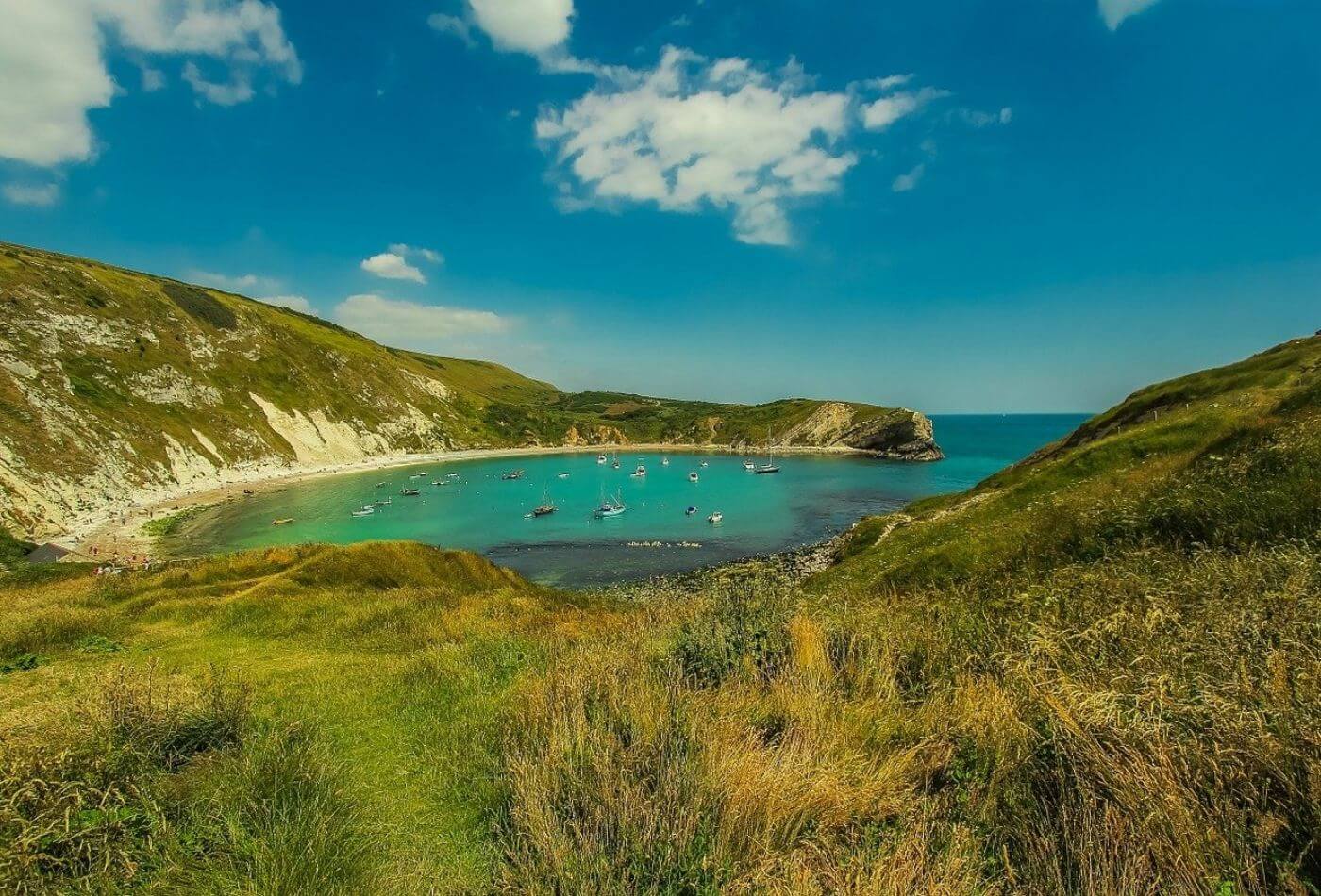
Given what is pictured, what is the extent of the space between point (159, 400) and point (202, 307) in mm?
60915

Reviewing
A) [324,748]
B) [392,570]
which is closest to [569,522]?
[392,570]

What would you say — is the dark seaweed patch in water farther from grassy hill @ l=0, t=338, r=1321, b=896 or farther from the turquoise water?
grassy hill @ l=0, t=338, r=1321, b=896

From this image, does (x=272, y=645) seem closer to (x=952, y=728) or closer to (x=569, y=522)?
(x=952, y=728)

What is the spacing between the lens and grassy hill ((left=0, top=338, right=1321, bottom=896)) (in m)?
4.04

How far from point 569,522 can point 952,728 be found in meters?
82.7

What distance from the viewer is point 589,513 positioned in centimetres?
9338

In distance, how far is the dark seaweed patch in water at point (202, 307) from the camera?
497ft

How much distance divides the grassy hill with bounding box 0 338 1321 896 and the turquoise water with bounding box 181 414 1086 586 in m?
47.0

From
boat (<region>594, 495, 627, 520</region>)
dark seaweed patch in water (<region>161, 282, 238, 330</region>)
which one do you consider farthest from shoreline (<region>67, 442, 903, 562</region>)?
boat (<region>594, 495, 627, 520</region>)

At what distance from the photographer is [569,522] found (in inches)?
3393

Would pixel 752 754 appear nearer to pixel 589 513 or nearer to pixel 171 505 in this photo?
pixel 589 513

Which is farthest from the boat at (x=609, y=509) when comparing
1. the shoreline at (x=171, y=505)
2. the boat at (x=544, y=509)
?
the shoreline at (x=171, y=505)

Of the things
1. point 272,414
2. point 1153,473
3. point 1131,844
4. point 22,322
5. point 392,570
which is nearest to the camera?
point 1131,844

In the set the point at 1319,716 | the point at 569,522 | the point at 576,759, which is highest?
the point at 1319,716
